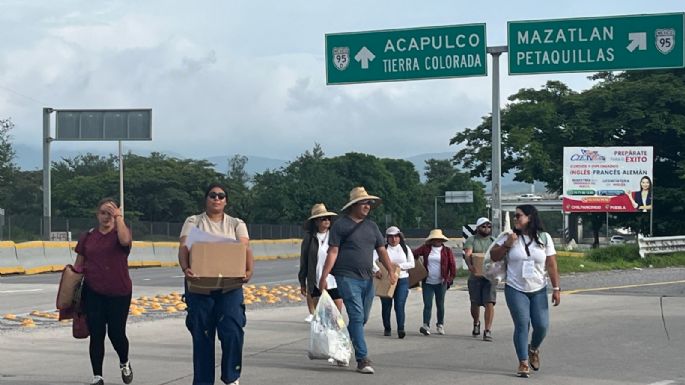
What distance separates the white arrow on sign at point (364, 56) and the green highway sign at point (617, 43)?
3.98 m

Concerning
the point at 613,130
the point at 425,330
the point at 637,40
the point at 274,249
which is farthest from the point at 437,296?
the point at 613,130

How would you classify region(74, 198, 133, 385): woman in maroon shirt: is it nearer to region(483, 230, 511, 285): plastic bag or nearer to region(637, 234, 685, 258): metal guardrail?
region(483, 230, 511, 285): plastic bag

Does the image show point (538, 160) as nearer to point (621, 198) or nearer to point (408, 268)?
point (621, 198)

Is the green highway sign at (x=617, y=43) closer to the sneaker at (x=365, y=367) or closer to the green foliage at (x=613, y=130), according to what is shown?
the sneaker at (x=365, y=367)

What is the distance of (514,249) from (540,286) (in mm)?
441

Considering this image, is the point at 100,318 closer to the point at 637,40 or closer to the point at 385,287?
the point at 385,287

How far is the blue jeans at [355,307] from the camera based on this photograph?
33.0 ft

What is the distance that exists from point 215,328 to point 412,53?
15181 mm

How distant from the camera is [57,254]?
32.1 meters

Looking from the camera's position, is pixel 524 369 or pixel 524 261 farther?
pixel 524 261

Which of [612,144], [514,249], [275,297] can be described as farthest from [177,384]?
[612,144]

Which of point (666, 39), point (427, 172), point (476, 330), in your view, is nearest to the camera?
point (476, 330)

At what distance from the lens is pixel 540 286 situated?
32.9 feet

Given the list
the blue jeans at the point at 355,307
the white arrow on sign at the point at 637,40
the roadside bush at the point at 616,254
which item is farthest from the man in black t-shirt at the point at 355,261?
the roadside bush at the point at 616,254
